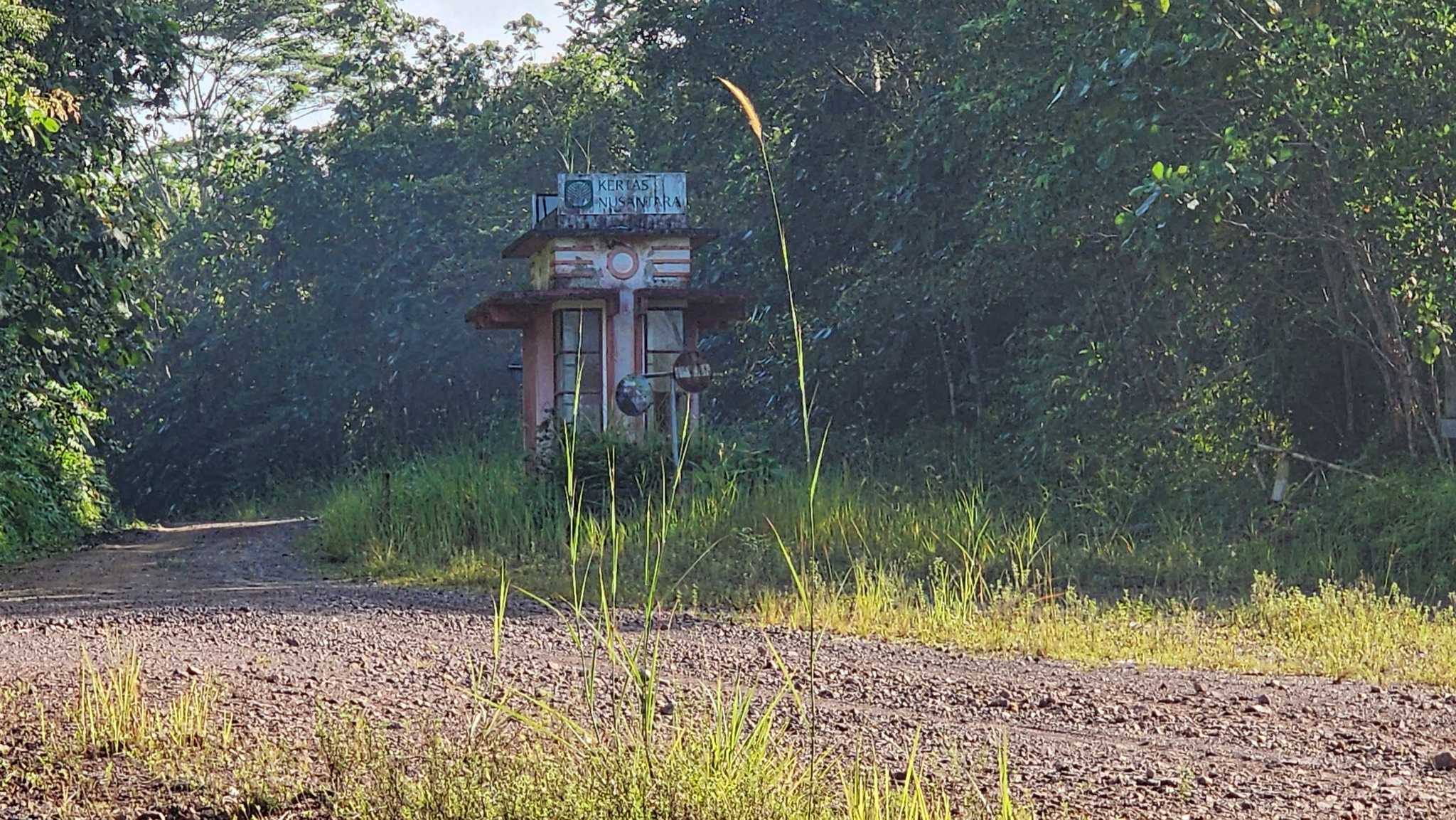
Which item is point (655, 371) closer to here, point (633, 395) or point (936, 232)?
point (633, 395)

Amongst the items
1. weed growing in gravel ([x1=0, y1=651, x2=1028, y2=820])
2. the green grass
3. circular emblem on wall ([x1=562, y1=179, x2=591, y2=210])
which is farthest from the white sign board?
weed growing in gravel ([x1=0, y1=651, x2=1028, y2=820])

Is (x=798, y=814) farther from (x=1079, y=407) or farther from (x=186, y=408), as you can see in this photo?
(x=186, y=408)

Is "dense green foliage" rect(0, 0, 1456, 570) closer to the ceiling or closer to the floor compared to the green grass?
closer to the ceiling

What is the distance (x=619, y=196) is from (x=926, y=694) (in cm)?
923

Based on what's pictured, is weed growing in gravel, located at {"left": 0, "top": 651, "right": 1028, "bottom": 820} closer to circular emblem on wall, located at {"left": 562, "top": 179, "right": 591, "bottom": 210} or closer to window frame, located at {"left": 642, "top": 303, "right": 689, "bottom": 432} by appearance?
window frame, located at {"left": 642, "top": 303, "right": 689, "bottom": 432}

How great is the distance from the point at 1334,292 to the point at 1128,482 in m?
2.58

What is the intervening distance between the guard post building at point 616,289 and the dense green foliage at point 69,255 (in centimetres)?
355

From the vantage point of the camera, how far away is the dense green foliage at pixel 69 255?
14.4 m

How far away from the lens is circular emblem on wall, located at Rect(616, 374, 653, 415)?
14.7 m

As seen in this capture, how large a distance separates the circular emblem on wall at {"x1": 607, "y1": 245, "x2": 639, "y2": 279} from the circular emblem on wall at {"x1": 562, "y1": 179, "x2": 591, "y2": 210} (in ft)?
1.49

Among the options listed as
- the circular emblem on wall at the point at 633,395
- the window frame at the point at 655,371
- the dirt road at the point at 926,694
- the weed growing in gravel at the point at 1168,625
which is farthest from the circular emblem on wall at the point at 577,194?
the weed growing in gravel at the point at 1168,625

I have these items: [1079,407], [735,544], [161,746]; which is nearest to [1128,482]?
[1079,407]

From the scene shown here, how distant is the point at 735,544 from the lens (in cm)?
1124

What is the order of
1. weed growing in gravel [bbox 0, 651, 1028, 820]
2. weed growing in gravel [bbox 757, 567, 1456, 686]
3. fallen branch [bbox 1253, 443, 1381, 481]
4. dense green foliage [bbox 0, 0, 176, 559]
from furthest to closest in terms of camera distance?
dense green foliage [bbox 0, 0, 176, 559] < fallen branch [bbox 1253, 443, 1381, 481] < weed growing in gravel [bbox 757, 567, 1456, 686] < weed growing in gravel [bbox 0, 651, 1028, 820]
